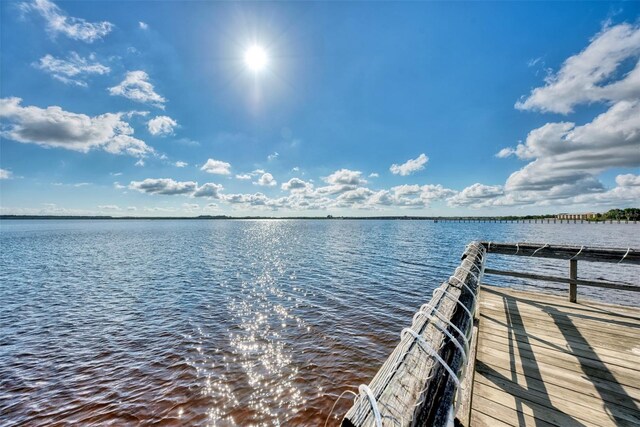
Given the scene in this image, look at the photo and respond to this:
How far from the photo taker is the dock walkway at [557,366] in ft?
10.4

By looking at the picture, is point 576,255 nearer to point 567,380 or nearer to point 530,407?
point 567,380

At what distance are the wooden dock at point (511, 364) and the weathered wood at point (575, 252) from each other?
3 cm

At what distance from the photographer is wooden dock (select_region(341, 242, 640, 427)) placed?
1.88 m

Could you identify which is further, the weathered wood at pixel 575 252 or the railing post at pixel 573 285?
the railing post at pixel 573 285

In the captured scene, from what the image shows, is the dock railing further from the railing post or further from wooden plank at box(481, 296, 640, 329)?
wooden plank at box(481, 296, 640, 329)

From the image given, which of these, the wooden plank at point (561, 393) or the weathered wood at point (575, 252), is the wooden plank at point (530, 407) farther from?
the weathered wood at point (575, 252)

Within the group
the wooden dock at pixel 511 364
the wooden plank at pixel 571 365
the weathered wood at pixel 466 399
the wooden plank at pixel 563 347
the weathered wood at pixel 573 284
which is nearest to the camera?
the wooden dock at pixel 511 364

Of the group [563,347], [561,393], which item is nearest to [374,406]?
[561,393]

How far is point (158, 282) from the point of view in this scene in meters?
17.2

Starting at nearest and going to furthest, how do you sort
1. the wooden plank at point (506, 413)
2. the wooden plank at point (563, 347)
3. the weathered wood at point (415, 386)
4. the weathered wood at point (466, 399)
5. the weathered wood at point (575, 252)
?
the weathered wood at point (415, 386)
the weathered wood at point (466, 399)
the wooden plank at point (506, 413)
the wooden plank at point (563, 347)
the weathered wood at point (575, 252)

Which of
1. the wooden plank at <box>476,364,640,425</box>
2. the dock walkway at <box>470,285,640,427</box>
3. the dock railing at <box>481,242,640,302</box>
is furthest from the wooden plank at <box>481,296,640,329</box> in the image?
the wooden plank at <box>476,364,640,425</box>

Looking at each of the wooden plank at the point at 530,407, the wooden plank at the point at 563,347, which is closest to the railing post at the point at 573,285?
the wooden plank at the point at 563,347

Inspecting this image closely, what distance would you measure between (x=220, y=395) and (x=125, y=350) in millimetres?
4420

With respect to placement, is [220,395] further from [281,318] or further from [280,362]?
[281,318]
